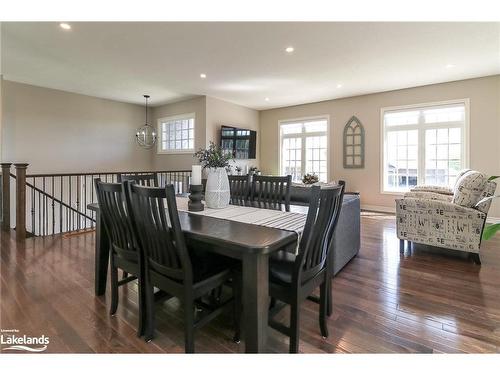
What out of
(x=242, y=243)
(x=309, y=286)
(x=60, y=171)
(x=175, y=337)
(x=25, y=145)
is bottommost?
(x=175, y=337)

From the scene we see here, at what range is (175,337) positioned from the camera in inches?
68.8

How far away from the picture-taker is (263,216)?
2.01 meters

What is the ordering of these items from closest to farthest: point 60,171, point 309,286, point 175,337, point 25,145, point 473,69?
point 309,286, point 175,337, point 473,69, point 25,145, point 60,171

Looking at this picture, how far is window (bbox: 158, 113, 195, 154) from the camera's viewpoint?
22.6 feet

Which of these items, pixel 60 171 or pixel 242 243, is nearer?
pixel 242 243

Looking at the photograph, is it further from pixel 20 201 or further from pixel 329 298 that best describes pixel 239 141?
pixel 329 298

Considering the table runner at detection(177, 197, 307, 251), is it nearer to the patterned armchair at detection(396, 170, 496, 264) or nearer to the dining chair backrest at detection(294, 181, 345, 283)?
the dining chair backrest at detection(294, 181, 345, 283)

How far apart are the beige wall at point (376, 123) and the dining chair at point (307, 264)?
515 cm

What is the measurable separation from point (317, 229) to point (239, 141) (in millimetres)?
5711

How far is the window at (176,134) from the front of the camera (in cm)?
688
